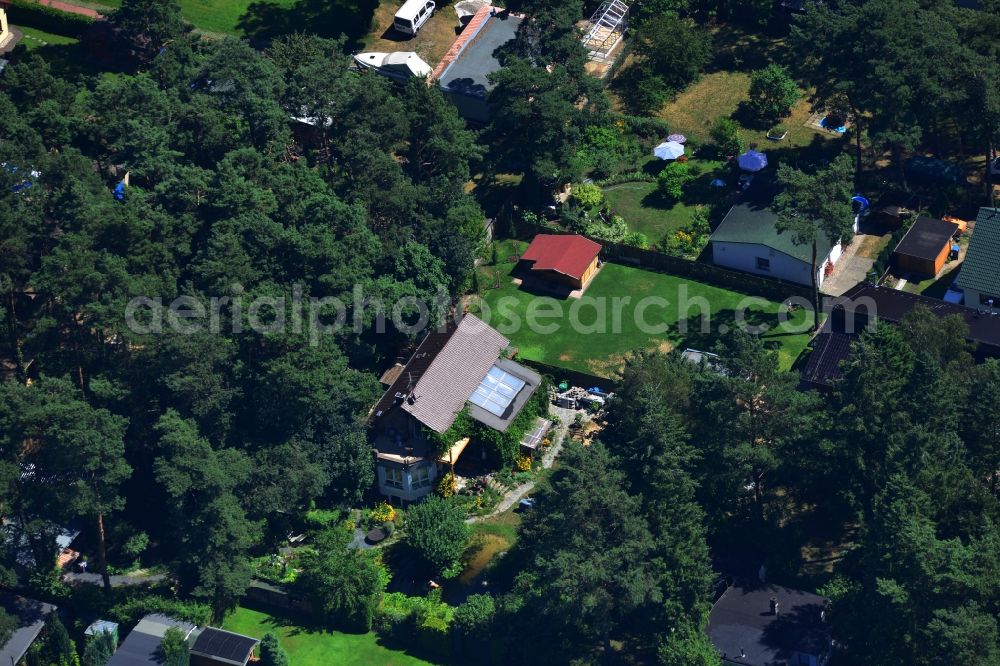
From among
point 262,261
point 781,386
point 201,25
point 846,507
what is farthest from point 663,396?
point 201,25

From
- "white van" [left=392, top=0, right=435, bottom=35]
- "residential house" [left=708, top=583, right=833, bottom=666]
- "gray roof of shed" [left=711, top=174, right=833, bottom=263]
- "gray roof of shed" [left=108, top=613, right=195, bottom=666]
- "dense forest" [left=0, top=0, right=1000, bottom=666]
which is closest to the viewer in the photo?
"residential house" [left=708, top=583, right=833, bottom=666]

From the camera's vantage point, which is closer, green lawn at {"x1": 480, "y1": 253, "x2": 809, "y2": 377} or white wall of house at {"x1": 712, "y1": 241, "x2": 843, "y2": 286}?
green lawn at {"x1": 480, "y1": 253, "x2": 809, "y2": 377}

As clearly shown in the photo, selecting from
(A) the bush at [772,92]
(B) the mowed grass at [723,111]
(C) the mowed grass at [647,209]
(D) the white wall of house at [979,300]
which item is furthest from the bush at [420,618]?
(A) the bush at [772,92]

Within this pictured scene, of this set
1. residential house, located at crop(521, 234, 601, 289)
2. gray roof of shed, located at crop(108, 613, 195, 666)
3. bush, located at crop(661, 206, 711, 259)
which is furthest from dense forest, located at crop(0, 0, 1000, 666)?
bush, located at crop(661, 206, 711, 259)

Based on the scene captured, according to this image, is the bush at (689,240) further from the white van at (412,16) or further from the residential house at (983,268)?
the white van at (412,16)

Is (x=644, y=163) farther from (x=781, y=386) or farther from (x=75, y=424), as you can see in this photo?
(x=75, y=424)

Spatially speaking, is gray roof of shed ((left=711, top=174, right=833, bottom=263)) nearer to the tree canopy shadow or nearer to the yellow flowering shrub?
the yellow flowering shrub
